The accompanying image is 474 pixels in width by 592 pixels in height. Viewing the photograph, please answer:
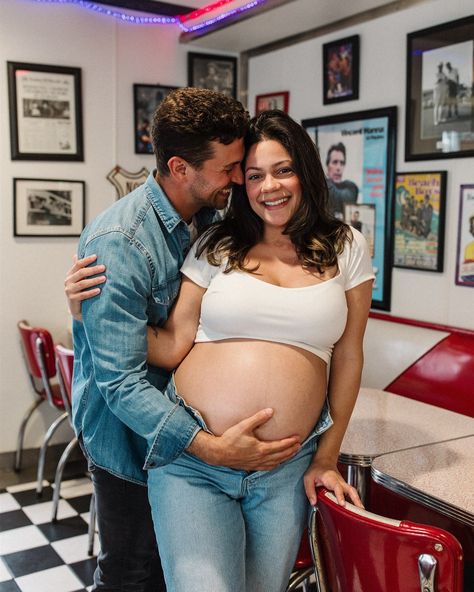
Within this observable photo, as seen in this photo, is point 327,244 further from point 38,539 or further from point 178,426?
point 38,539

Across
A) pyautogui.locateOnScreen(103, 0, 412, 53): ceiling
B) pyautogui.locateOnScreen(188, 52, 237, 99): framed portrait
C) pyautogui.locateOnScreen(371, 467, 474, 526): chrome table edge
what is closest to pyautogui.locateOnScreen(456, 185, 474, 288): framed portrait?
pyautogui.locateOnScreen(103, 0, 412, 53): ceiling

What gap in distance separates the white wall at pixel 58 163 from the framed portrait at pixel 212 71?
0.15 meters

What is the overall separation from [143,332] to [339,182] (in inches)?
92.5

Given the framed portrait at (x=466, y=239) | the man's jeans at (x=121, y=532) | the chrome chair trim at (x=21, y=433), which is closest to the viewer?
the man's jeans at (x=121, y=532)

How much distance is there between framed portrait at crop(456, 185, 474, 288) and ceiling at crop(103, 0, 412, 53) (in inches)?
38.4

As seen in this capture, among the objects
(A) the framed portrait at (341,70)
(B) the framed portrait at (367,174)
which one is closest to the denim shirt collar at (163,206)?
(B) the framed portrait at (367,174)

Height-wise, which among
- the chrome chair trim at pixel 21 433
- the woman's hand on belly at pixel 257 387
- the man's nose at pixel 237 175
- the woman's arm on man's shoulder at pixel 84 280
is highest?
the man's nose at pixel 237 175

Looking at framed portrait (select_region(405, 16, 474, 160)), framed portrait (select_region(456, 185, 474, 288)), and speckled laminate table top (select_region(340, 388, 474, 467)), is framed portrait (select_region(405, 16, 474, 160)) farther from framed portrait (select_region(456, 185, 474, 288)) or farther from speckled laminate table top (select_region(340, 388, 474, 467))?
speckled laminate table top (select_region(340, 388, 474, 467))

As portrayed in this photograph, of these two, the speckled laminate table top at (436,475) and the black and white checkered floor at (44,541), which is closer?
the speckled laminate table top at (436,475)

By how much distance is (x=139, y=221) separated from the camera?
5.67 ft

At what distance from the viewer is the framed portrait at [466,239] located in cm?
305

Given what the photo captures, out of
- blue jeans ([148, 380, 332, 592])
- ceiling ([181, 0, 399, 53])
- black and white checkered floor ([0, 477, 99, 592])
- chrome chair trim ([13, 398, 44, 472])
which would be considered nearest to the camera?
blue jeans ([148, 380, 332, 592])

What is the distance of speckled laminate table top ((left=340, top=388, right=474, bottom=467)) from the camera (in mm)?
1995

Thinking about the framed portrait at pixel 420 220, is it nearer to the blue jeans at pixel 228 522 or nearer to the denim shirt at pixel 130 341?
the denim shirt at pixel 130 341
